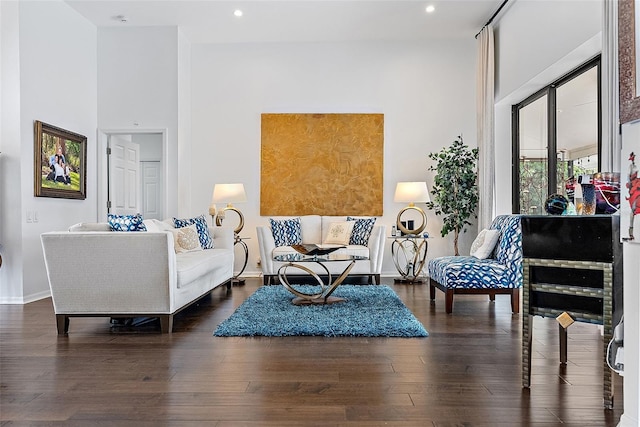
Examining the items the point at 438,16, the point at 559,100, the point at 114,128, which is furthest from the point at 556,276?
the point at 114,128

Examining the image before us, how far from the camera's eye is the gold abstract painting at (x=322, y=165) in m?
7.07

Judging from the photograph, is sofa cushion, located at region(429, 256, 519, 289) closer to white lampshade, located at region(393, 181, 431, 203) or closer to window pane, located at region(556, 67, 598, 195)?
window pane, located at region(556, 67, 598, 195)

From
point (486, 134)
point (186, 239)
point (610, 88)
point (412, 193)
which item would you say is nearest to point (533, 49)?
point (486, 134)

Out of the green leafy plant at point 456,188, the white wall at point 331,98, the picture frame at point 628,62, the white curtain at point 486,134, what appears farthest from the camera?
the white wall at point 331,98

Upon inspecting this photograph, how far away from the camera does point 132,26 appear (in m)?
6.66

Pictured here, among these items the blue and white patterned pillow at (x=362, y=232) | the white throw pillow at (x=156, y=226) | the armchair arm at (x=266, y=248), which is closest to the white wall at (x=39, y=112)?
the white throw pillow at (x=156, y=226)

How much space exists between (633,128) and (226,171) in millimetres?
5905

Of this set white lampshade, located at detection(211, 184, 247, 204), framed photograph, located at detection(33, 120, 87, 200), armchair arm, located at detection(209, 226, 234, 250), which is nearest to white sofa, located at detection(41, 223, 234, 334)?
framed photograph, located at detection(33, 120, 87, 200)

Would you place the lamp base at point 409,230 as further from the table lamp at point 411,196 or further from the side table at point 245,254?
the side table at point 245,254

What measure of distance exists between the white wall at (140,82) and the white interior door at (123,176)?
45 cm

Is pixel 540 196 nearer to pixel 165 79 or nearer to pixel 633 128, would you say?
pixel 633 128

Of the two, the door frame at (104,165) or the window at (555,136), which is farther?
the door frame at (104,165)

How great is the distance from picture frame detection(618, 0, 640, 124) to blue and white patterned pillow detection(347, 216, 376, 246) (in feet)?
14.9

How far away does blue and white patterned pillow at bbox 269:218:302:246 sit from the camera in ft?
21.0
